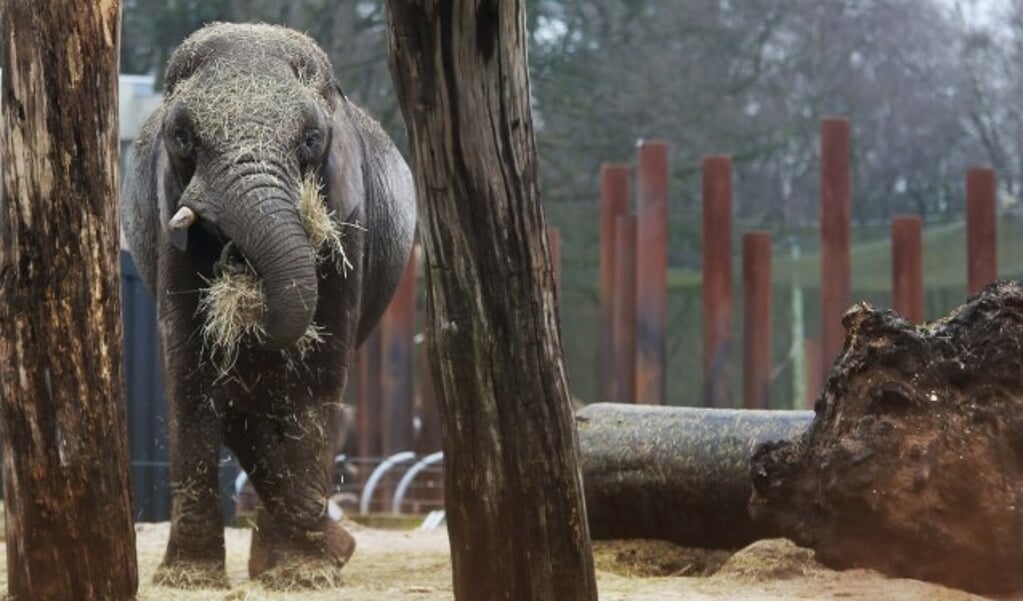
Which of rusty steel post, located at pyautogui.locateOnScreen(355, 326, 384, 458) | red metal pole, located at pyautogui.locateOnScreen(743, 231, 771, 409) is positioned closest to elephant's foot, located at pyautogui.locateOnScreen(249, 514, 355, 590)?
red metal pole, located at pyautogui.locateOnScreen(743, 231, 771, 409)

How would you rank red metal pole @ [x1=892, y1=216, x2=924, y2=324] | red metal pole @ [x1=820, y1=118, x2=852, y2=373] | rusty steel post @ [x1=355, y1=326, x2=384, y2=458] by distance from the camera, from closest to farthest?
red metal pole @ [x1=820, y1=118, x2=852, y2=373], red metal pole @ [x1=892, y1=216, x2=924, y2=324], rusty steel post @ [x1=355, y1=326, x2=384, y2=458]

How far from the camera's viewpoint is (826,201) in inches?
530

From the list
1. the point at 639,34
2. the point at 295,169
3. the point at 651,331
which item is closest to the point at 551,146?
the point at 639,34

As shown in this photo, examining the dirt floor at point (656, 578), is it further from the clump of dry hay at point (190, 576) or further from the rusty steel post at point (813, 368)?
the rusty steel post at point (813, 368)

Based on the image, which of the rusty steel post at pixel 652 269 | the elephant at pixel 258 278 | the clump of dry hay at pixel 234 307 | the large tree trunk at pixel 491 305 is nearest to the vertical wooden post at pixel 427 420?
the rusty steel post at pixel 652 269

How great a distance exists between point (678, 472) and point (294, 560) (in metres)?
1.68

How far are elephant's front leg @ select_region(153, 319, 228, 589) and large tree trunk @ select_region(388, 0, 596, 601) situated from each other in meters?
2.26

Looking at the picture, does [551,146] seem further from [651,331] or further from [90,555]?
[90,555]

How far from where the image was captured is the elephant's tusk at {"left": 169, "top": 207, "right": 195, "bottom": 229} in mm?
6844

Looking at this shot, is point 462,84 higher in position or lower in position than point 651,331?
higher

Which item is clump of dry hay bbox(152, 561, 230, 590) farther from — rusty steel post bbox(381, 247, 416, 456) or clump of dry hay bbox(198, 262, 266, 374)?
rusty steel post bbox(381, 247, 416, 456)

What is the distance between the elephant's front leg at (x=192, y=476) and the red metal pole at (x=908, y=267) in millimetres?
7677

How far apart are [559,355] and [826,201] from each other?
8.67m

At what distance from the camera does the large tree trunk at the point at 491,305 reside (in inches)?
194
